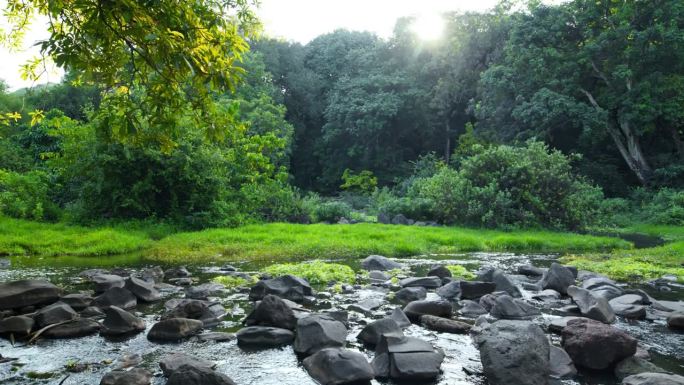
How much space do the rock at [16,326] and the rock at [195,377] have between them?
126 inches

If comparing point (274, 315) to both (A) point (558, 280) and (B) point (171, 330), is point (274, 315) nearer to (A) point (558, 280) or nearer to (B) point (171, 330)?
(B) point (171, 330)

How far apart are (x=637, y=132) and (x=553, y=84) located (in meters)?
5.90

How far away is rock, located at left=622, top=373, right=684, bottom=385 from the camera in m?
4.98

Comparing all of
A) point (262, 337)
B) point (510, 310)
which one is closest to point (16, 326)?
point (262, 337)

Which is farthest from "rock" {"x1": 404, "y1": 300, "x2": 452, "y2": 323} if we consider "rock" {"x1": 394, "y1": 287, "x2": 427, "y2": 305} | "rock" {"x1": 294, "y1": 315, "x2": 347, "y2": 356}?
"rock" {"x1": 294, "y1": 315, "x2": 347, "y2": 356}

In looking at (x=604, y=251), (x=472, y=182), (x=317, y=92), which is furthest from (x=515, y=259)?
(x=317, y=92)

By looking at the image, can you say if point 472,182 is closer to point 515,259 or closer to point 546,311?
point 515,259

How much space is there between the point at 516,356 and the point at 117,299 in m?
6.45

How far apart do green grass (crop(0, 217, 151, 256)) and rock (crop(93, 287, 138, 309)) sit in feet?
25.1

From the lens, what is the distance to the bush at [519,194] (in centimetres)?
2338

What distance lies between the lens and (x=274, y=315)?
740 centimetres

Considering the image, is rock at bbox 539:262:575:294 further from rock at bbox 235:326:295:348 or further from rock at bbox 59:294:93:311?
rock at bbox 59:294:93:311

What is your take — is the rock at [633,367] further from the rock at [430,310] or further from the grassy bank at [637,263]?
the grassy bank at [637,263]

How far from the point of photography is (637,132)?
32.4 metres
